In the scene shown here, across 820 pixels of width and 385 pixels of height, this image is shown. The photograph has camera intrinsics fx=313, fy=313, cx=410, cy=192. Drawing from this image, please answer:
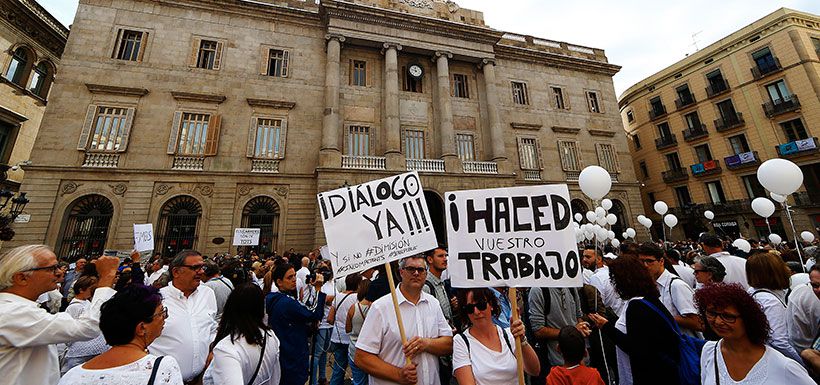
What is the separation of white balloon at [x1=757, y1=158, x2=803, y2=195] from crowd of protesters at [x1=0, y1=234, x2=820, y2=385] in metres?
4.98

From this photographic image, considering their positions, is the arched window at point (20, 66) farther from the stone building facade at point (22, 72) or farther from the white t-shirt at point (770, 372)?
the white t-shirt at point (770, 372)

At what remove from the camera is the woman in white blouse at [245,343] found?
2.19 meters

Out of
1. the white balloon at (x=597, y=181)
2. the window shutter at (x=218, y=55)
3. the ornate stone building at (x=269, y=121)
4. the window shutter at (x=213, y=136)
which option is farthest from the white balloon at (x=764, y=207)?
the window shutter at (x=218, y=55)

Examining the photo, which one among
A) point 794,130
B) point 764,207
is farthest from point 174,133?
point 794,130

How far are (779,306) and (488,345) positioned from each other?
2.81 meters

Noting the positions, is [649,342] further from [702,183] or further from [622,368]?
[702,183]

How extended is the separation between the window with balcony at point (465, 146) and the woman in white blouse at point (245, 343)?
54.1 feet

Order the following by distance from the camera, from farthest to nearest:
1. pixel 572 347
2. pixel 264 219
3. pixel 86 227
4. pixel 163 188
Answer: pixel 264 219 → pixel 163 188 → pixel 86 227 → pixel 572 347

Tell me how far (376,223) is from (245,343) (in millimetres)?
1479

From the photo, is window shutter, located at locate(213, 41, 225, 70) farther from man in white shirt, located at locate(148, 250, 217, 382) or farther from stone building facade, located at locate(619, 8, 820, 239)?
stone building facade, located at locate(619, 8, 820, 239)

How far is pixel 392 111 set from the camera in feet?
55.0

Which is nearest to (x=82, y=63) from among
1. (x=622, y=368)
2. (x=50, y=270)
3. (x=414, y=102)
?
(x=414, y=102)

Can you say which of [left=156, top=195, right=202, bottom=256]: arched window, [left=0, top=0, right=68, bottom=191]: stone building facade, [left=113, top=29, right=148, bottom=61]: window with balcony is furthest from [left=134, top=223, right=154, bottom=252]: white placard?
[left=0, top=0, right=68, bottom=191]: stone building facade

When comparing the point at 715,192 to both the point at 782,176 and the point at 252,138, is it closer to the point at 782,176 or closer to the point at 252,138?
the point at 782,176
